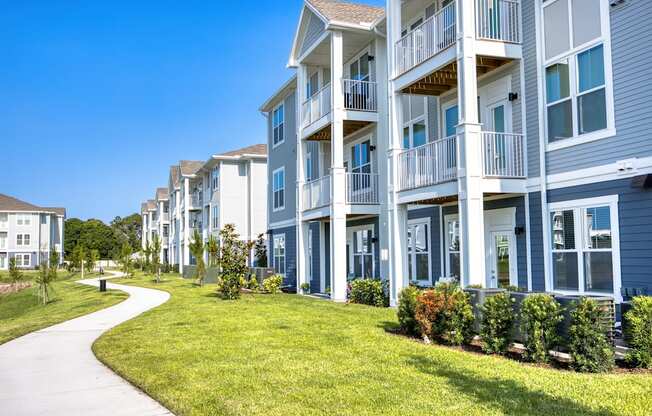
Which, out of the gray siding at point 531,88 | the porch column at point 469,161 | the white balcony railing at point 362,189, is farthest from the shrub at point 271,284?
the gray siding at point 531,88

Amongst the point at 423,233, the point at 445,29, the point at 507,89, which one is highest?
the point at 445,29

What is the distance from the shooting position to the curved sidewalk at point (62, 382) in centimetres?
708

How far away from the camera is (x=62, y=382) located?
8.61 m

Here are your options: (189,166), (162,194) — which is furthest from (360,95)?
(162,194)

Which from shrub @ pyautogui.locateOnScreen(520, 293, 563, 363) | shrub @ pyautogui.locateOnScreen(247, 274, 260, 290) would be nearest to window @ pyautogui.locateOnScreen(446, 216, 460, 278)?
shrub @ pyautogui.locateOnScreen(520, 293, 563, 363)

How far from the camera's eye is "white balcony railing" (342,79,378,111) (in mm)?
20700

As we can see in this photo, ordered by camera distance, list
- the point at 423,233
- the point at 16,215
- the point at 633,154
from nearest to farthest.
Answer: the point at 633,154 → the point at 423,233 → the point at 16,215

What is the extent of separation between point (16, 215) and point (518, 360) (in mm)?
81026

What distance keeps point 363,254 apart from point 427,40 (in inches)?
352

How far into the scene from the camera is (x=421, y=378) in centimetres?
789

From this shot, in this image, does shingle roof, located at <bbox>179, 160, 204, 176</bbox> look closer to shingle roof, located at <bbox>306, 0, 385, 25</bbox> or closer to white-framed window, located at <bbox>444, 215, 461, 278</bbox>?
shingle roof, located at <bbox>306, 0, 385, 25</bbox>

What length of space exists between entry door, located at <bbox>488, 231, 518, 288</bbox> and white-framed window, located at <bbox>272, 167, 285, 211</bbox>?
16007 millimetres

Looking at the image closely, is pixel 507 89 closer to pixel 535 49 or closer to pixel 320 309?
pixel 535 49

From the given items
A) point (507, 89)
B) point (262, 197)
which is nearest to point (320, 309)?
point (507, 89)
